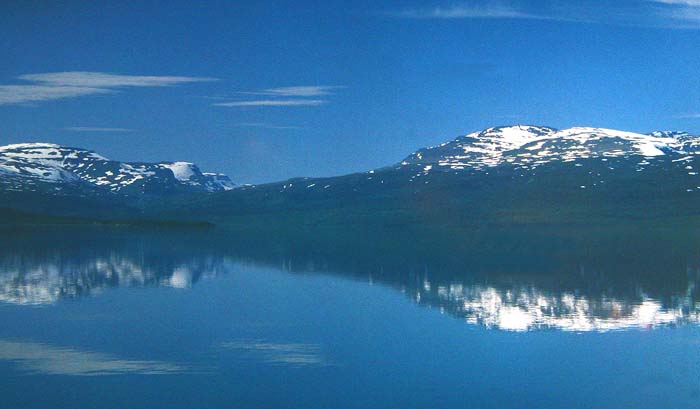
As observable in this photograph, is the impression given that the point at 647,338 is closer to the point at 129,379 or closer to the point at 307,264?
the point at 129,379

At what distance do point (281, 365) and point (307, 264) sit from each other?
43427mm

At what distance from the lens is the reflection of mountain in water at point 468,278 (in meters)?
38.8

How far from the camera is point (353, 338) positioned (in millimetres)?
33125

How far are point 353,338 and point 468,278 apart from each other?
23.3 m

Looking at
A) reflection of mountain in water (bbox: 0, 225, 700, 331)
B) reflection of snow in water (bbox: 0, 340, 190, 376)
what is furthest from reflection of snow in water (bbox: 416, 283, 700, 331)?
reflection of snow in water (bbox: 0, 340, 190, 376)

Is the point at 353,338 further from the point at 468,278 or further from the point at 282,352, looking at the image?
the point at 468,278

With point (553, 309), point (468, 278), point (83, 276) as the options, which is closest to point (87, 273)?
point (83, 276)

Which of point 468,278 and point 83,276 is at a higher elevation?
point 83,276

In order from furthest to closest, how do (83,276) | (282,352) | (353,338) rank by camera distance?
(83,276), (353,338), (282,352)

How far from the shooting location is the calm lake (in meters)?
24.1

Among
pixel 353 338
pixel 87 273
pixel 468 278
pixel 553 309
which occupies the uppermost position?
pixel 87 273

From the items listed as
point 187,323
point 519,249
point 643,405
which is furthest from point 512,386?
point 519,249

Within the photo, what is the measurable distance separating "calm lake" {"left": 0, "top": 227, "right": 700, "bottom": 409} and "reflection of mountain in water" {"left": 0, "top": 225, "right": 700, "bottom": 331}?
213 mm

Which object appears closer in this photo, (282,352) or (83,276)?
(282,352)
